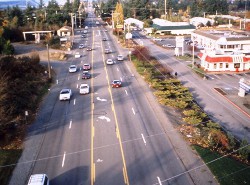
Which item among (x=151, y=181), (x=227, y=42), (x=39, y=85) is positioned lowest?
(x=151, y=181)

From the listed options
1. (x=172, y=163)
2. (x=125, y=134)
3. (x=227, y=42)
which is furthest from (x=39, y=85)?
(x=227, y=42)

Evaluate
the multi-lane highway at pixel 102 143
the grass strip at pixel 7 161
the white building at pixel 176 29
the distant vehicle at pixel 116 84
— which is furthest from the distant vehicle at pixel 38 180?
the white building at pixel 176 29

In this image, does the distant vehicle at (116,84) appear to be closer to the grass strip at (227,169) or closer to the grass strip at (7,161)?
the grass strip at (7,161)

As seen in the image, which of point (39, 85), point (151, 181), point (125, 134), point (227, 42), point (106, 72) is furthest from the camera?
point (227, 42)

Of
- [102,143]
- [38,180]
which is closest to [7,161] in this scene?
[38,180]

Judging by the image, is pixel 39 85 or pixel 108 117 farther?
pixel 39 85

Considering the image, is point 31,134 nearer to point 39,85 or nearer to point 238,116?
point 39,85
